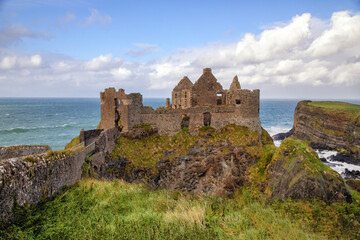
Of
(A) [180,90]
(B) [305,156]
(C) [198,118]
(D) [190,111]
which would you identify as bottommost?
(B) [305,156]

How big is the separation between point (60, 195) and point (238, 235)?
6764 millimetres

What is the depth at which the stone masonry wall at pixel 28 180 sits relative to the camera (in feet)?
19.1

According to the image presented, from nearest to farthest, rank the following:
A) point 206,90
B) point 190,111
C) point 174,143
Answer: point 174,143 < point 190,111 < point 206,90

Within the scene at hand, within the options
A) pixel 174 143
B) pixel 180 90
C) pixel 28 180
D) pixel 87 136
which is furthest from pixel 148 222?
pixel 180 90

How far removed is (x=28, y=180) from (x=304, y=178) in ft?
41.7

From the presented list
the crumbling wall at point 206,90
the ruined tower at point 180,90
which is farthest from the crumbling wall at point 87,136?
the crumbling wall at point 206,90

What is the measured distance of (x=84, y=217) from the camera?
672cm

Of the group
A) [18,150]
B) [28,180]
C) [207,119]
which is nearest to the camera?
[28,180]

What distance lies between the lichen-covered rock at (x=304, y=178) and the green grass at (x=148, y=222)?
3.46 metres

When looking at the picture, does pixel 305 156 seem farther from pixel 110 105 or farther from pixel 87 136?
pixel 110 105

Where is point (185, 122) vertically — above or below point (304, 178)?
above

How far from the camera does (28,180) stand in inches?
272

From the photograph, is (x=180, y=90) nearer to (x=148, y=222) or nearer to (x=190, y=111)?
(x=190, y=111)

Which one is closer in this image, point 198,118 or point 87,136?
point 87,136
